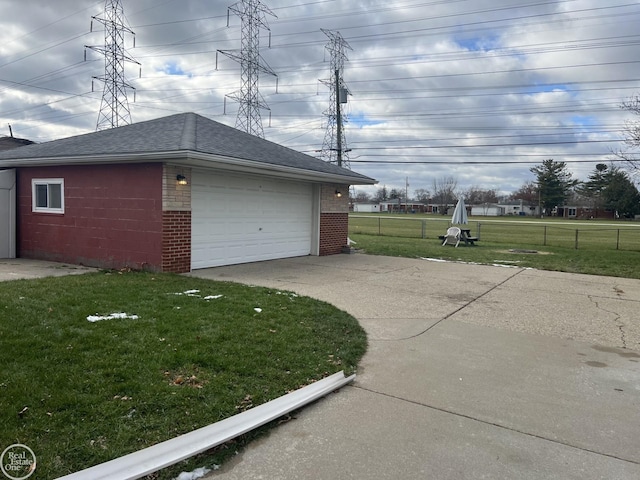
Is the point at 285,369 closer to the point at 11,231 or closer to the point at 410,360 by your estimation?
the point at 410,360

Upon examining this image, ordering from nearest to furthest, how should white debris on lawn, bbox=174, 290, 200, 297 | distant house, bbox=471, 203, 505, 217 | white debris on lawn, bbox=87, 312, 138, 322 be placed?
white debris on lawn, bbox=87, 312, 138, 322 → white debris on lawn, bbox=174, 290, 200, 297 → distant house, bbox=471, 203, 505, 217

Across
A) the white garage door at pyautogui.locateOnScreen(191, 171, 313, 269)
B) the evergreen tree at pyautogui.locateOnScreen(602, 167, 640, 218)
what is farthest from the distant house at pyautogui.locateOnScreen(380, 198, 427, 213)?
Answer: the white garage door at pyautogui.locateOnScreen(191, 171, 313, 269)

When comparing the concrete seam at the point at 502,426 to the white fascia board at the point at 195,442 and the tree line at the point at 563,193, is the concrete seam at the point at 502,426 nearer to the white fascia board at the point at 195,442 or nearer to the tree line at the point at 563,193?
the white fascia board at the point at 195,442

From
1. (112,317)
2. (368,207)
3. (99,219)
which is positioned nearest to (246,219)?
(99,219)

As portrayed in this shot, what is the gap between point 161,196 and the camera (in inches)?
354

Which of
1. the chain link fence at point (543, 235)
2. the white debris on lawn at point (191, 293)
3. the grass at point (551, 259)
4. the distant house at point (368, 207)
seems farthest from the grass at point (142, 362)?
the distant house at point (368, 207)

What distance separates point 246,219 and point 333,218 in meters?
3.70

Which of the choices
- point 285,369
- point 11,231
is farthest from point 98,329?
point 11,231

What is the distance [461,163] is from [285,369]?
32.0m

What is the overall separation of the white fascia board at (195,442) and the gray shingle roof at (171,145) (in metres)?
6.00

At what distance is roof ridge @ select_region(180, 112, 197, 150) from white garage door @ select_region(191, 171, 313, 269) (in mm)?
776

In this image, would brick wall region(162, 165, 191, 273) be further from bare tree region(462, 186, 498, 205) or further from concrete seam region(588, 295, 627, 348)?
bare tree region(462, 186, 498, 205)

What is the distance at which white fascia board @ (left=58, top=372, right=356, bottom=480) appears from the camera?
2.49m

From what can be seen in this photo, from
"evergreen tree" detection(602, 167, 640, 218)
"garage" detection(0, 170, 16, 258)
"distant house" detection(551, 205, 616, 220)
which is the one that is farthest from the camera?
"distant house" detection(551, 205, 616, 220)
